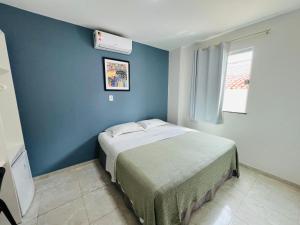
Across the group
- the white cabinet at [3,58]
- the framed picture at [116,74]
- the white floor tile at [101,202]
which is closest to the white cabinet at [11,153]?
the white cabinet at [3,58]

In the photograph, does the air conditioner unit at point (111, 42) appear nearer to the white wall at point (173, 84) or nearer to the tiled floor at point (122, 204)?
the white wall at point (173, 84)

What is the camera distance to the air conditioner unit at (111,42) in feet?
6.91

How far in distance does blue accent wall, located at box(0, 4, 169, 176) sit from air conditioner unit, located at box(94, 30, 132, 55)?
0.13 metres

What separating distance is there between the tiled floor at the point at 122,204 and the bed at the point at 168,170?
0.15m

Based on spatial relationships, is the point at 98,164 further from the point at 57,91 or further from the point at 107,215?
the point at 57,91

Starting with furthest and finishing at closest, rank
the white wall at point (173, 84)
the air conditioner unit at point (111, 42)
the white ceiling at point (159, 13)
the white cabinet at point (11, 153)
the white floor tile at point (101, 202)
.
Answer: the white wall at point (173, 84) → the air conditioner unit at point (111, 42) → the white ceiling at point (159, 13) → the white floor tile at point (101, 202) → the white cabinet at point (11, 153)

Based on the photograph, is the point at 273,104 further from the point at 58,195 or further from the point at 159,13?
the point at 58,195

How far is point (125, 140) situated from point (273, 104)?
7.63 feet

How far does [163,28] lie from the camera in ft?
7.16

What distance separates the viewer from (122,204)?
5.15 feet

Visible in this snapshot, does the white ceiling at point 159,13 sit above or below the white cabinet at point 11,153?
above

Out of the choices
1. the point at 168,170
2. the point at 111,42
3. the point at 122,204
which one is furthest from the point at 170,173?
the point at 111,42

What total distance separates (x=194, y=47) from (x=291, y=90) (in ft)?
6.31

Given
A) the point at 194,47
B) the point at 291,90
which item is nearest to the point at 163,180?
the point at 291,90
